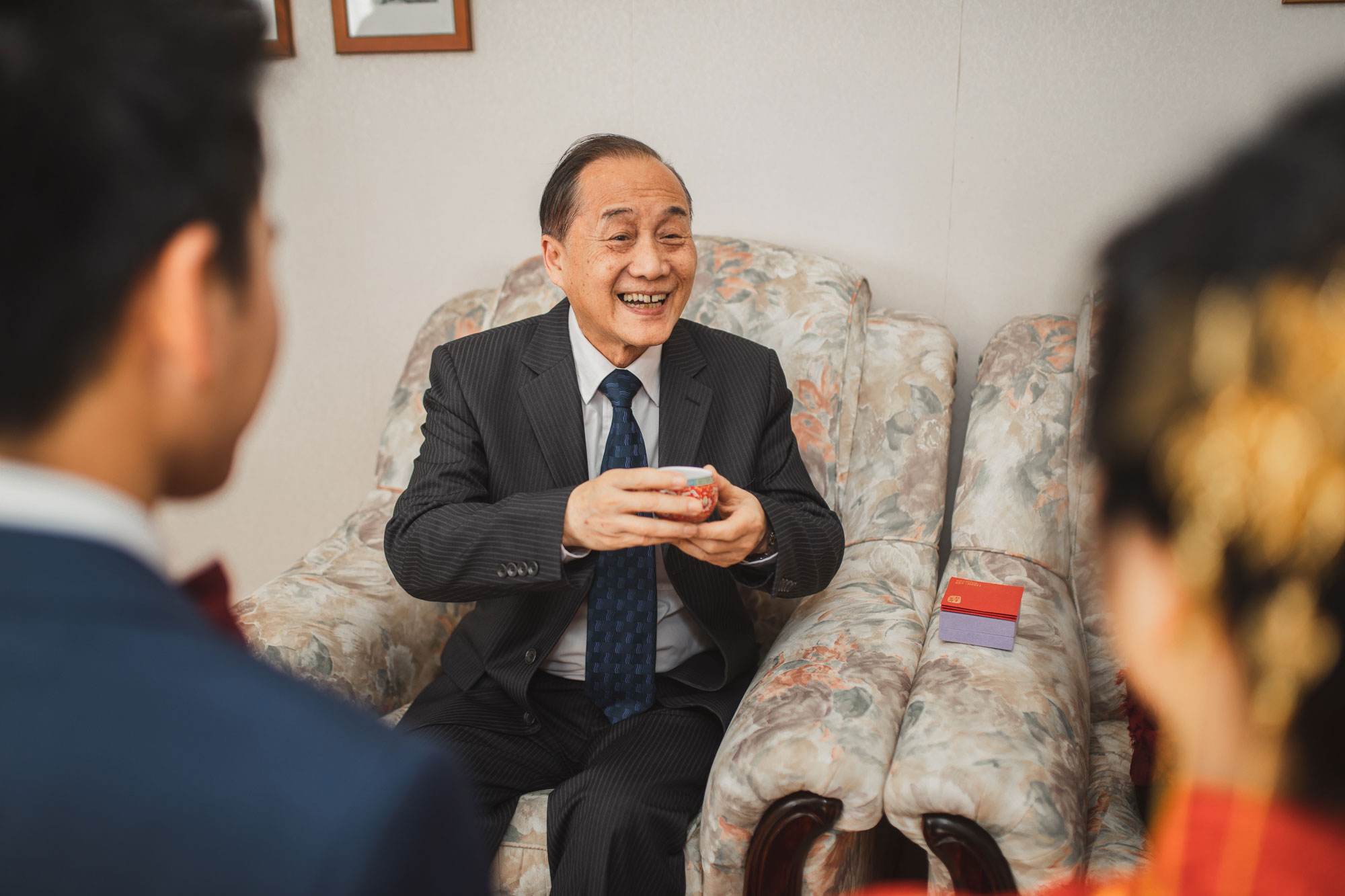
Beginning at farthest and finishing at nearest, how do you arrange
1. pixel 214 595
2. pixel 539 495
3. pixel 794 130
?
pixel 794 130 → pixel 539 495 → pixel 214 595

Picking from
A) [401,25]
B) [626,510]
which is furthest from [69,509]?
[401,25]

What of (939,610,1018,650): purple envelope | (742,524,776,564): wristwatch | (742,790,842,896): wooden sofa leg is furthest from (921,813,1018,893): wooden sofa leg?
(742,524,776,564): wristwatch

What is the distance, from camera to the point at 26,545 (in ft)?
1.40

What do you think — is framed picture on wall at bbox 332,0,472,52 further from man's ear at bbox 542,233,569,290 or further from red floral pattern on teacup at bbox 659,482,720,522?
red floral pattern on teacup at bbox 659,482,720,522

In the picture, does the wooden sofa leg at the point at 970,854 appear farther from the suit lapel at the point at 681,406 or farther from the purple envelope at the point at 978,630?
the suit lapel at the point at 681,406

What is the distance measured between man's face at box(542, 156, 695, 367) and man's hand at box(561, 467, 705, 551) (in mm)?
334

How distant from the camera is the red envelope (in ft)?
5.08

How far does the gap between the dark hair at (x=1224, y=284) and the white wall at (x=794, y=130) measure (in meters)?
1.42

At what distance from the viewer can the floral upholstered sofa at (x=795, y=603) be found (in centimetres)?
131

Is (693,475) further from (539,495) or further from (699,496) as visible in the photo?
(539,495)

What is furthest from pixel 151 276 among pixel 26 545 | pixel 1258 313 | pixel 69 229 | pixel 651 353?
pixel 651 353

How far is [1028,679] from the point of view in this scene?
1.42 m

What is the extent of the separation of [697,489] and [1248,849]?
0.88 meters

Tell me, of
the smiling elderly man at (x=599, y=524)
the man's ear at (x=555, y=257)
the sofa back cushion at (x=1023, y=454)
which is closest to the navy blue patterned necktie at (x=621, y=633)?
the smiling elderly man at (x=599, y=524)
